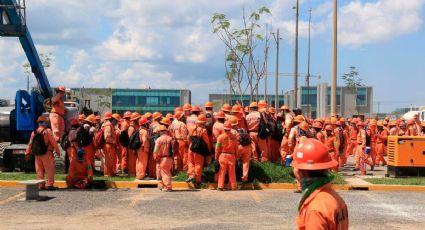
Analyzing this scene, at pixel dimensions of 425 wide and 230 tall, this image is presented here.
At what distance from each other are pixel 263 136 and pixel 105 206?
5974 millimetres

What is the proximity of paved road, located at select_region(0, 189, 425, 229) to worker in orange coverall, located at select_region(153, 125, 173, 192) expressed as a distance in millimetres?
388

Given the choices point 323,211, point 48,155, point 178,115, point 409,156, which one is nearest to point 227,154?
point 178,115

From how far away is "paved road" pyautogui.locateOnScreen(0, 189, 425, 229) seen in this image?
34.5ft

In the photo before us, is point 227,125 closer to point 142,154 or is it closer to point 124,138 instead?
point 142,154

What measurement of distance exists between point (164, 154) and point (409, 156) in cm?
750

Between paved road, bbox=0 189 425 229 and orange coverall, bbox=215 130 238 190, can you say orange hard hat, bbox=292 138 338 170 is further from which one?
orange coverall, bbox=215 130 238 190

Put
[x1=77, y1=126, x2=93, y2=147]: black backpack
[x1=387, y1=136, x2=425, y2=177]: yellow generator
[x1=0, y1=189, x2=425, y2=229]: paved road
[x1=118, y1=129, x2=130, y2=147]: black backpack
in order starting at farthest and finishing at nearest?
1. [x1=387, y1=136, x2=425, y2=177]: yellow generator
2. [x1=118, y1=129, x2=130, y2=147]: black backpack
3. [x1=77, y1=126, x2=93, y2=147]: black backpack
4. [x1=0, y1=189, x2=425, y2=229]: paved road

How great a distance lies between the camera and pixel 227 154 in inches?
595

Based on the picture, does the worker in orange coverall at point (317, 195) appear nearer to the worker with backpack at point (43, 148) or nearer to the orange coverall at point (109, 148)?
the worker with backpack at point (43, 148)

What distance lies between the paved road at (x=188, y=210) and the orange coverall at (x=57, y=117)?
1.81 m

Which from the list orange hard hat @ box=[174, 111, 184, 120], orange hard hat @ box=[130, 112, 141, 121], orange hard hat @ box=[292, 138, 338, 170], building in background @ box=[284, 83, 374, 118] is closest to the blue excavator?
orange hard hat @ box=[130, 112, 141, 121]

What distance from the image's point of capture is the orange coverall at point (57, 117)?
16078 millimetres

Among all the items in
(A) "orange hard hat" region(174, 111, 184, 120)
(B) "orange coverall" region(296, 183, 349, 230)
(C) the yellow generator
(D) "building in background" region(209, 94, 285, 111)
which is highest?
(D) "building in background" region(209, 94, 285, 111)

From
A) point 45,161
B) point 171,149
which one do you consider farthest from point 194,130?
point 45,161
